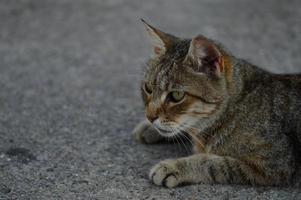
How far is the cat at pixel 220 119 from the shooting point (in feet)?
13.5

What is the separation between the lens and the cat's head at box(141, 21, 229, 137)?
415cm

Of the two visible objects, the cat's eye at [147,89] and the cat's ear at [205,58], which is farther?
the cat's eye at [147,89]

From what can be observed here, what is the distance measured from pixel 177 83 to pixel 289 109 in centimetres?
88

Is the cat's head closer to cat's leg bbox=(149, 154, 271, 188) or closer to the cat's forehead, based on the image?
the cat's forehead

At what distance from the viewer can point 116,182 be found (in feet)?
13.9

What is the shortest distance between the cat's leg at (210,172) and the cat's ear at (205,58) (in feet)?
2.15

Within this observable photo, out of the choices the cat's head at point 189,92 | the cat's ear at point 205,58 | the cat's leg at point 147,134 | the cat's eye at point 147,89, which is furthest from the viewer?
the cat's leg at point 147,134

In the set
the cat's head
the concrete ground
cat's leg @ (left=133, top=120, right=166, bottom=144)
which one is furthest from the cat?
cat's leg @ (left=133, top=120, right=166, bottom=144)

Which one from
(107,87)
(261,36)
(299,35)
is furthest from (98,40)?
(299,35)

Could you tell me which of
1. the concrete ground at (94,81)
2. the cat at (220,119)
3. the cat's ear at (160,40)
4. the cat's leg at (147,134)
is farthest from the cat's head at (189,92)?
the cat's leg at (147,134)

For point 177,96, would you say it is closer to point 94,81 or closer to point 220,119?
point 220,119

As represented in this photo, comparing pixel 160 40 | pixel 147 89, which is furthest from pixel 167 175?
pixel 160 40

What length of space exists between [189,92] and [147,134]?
863 millimetres

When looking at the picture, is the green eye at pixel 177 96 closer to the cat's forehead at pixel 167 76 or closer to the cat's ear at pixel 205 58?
the cat's forehead at pixel 167 76
